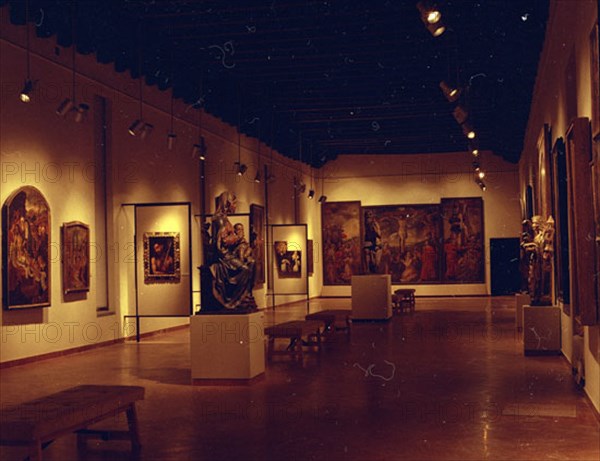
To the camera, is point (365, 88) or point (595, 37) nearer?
point (595, 37)

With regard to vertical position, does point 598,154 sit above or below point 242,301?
above

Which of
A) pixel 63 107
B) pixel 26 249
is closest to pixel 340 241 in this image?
pixel 63 107

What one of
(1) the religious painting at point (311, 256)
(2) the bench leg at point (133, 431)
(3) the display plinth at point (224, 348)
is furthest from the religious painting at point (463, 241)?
(2) the bench leg at point (133, 431)

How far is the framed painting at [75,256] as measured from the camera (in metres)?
16.4

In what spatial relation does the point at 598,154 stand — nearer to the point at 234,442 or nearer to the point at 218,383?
the point at 234,442

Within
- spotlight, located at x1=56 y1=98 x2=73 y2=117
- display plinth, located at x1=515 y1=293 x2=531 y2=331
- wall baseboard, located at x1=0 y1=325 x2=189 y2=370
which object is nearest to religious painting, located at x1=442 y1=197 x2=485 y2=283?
display plinth, located at x1=515 y1=293 x2=531 y2=331

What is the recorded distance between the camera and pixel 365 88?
905 inches

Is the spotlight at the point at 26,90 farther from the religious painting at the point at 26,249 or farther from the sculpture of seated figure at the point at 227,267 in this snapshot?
the sculpture of seated figure at the point at 227,267

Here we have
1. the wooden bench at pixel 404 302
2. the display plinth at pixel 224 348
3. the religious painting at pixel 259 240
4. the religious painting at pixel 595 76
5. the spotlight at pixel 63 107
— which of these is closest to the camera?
the religious painting at pixel 595 76

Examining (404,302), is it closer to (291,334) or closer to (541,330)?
(541,330)

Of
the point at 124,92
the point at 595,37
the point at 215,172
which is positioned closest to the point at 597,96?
the point at 595,37

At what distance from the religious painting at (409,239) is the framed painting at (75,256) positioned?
68.2ft

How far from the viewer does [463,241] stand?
3666 cm

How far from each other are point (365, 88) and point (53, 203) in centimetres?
1011
